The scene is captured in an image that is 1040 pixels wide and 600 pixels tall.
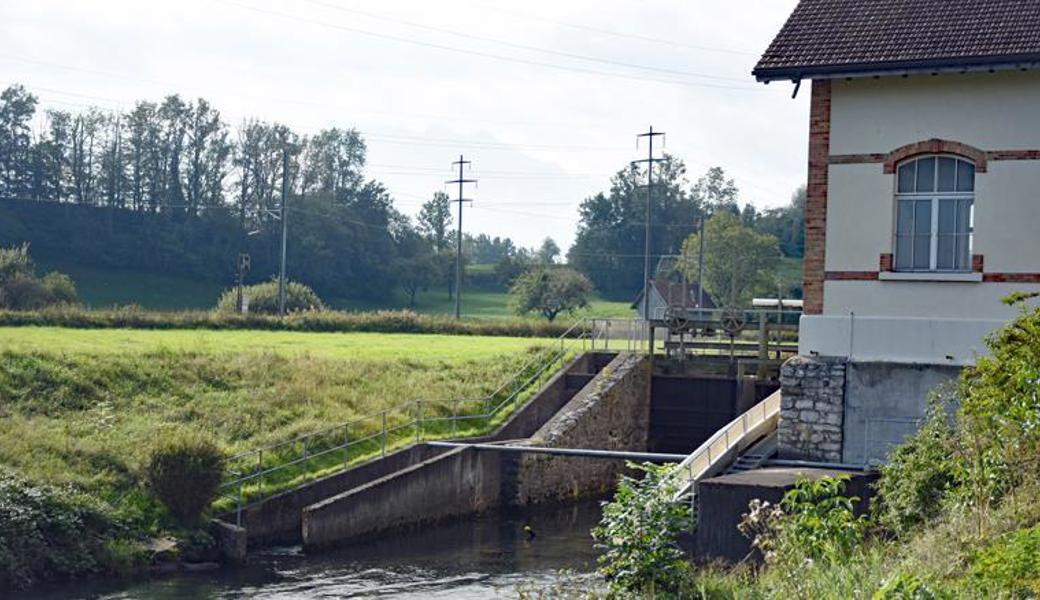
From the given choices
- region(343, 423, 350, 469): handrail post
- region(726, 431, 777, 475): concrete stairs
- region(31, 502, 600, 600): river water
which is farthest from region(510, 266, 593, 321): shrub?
region(726, 431, 777, 475): concrete stairs

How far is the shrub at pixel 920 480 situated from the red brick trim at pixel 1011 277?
343cm

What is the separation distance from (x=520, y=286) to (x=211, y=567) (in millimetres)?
67902

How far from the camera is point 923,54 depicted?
1980cm

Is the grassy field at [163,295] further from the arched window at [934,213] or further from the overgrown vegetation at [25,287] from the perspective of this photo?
the arched window at [934,213]

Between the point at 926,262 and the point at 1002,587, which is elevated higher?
the point at 926,262

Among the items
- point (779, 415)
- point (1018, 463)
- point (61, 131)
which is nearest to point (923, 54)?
point (779, 415)

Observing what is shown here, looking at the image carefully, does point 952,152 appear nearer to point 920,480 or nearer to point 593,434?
point 920,480

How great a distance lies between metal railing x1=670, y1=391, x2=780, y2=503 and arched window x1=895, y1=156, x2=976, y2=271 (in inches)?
161

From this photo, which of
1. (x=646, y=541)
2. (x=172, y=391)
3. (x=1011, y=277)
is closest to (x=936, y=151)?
(x=1011, y=277)

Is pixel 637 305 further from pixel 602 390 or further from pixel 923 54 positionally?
pixel 923 54

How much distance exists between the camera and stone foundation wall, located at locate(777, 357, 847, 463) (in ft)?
68.2

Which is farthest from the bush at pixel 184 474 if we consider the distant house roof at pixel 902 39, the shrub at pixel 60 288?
the shrub at pixel 60 288

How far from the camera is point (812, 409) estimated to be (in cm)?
2095

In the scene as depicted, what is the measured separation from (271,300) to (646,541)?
5404cm
